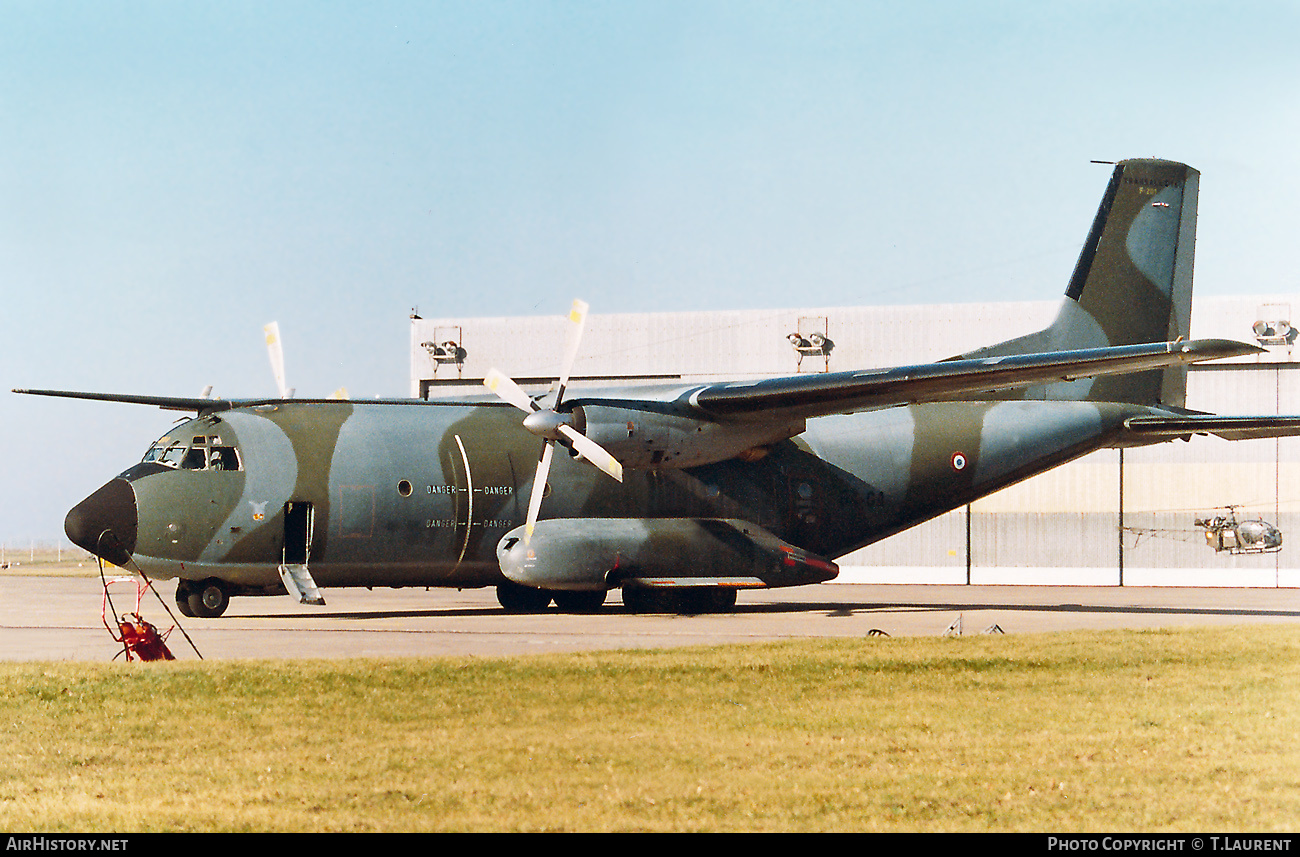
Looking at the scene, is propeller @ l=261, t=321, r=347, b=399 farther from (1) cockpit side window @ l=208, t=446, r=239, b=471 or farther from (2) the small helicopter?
(2) the small helicopter

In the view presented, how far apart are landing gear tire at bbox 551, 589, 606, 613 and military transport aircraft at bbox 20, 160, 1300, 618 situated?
47mm

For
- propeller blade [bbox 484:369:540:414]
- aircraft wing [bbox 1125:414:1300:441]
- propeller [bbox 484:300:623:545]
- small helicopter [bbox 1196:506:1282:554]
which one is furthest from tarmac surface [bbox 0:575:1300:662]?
small helicopter [bbox 1196:506:1282:554]

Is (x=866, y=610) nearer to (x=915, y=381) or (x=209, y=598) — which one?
(x=915, y=381)

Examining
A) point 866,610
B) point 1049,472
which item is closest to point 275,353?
point 866,610

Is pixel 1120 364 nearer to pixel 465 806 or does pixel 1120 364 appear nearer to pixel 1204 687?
pixel 1204 687

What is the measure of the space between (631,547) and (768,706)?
12.4 meters

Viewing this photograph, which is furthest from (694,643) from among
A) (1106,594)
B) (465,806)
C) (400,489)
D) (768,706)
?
(1106,594)

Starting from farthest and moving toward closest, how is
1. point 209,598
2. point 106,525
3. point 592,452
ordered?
1. point 209,598
2. point 592,452
3. point 106,525

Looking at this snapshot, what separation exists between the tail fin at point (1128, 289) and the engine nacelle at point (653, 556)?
6.76 meters

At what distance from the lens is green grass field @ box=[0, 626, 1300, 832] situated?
778 cm

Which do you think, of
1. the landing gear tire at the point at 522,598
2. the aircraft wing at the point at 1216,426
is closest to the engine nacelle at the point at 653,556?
the landing gear tire at the point at 522,598

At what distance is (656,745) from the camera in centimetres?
985

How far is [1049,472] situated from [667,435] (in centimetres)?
2352

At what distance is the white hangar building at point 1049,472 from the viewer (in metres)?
42.6
